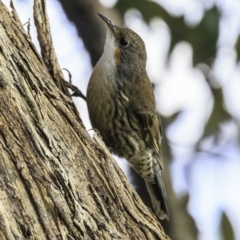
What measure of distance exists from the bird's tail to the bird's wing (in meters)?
0.14

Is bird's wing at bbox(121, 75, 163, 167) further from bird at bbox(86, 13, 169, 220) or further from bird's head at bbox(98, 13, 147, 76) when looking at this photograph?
bird's head at bbox(98, 13, 147, 76)

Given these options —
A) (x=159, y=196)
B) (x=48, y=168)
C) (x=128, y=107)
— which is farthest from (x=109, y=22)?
(x=48, y=168)

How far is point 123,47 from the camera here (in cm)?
489

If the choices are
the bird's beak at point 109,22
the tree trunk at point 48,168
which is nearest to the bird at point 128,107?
the bird's beak at point 109,22

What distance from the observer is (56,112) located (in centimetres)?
329

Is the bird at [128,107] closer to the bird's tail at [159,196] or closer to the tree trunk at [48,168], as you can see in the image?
the bird's tail at [159,196]

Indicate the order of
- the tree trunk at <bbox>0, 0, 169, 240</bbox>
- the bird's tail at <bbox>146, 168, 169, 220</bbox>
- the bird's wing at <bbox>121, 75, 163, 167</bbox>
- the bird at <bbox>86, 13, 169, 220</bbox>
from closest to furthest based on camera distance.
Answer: the tree trunk at <bbox>0, 0, 169, 240</bbox> < the bird at <bbox>86, 13, 169, 220</bbox> < the bird's wing at <bbox>121, 75, 163, 167</bbox> < the bird's tail at <bbox>146, 168, 169, 220</bbox>

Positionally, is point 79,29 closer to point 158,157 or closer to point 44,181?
point 158,157

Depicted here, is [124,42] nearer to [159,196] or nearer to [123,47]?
[123,47]

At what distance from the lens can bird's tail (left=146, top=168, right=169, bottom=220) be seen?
487cm

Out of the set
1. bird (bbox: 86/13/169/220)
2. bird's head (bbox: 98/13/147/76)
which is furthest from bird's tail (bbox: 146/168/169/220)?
bird's head (bbox: 98/13/147/76)

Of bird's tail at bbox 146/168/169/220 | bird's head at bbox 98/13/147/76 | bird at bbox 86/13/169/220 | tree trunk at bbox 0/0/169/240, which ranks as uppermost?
bird's head at bbox 98/13/147/76

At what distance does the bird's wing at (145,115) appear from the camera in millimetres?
4738

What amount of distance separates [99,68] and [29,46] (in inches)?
47.9
